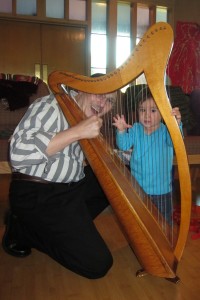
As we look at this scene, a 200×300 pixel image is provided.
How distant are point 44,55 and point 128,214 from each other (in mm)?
3360

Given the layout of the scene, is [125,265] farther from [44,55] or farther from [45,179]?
[44,55]

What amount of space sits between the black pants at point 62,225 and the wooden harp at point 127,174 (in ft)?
0.48

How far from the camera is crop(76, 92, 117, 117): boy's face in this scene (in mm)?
1065

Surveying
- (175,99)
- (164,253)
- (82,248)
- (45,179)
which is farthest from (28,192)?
(175,99)

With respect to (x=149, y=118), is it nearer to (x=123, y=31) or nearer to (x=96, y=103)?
(x=96, y=103)

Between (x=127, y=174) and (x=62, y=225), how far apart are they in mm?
315

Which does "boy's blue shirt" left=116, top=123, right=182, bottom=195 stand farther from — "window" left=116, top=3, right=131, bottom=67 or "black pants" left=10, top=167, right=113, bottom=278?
"window" left=116, top=3, right=131, bottom=67

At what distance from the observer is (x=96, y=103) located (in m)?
1.08

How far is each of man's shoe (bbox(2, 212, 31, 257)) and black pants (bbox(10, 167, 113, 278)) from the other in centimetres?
13

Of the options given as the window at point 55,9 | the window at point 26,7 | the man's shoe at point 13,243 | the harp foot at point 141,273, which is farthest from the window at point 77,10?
the harp foot at point 141,273

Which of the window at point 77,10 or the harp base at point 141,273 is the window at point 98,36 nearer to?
the window at point 77,10

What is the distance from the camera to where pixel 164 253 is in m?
0.85

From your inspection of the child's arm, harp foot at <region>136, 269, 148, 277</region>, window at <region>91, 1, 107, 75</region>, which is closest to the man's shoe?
harp foot at <region>136, 269, 148, 277</region>

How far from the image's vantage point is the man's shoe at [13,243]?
1.20 meters
